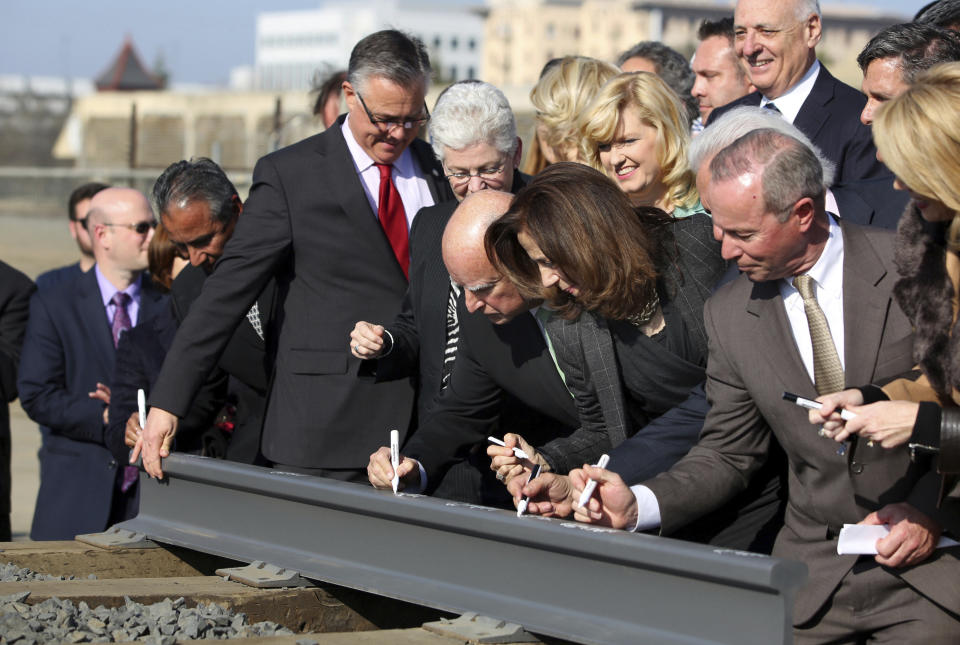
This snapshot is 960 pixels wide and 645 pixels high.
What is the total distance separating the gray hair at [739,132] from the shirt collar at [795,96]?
1558 millimetres

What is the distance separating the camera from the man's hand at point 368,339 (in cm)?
426

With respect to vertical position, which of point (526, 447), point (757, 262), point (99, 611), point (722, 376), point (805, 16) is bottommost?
point (99, 611)

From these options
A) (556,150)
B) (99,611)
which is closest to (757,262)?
(99,611)

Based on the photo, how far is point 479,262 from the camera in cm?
369

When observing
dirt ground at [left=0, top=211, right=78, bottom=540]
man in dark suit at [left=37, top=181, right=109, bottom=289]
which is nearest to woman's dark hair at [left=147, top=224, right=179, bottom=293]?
man in dark suit at [left=37, top=181, right=109, bottom=289]

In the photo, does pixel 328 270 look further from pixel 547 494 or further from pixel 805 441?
pixel 805 441

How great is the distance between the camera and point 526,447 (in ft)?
12.1

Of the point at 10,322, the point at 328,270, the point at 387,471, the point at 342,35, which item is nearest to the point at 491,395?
the point at 387,471

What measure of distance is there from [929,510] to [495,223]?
134cm

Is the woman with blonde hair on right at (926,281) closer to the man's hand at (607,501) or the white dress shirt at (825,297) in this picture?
the white dress shirt at (825,297)

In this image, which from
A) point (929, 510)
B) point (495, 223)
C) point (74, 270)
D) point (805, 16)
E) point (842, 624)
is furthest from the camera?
point (74, 270)

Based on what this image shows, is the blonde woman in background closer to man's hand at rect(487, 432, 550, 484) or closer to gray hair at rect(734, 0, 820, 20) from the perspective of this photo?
man's hand at rect(487, 432, 550, 484)

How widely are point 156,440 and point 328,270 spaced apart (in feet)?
2.77

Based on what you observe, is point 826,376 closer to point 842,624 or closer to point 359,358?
point 842,624
